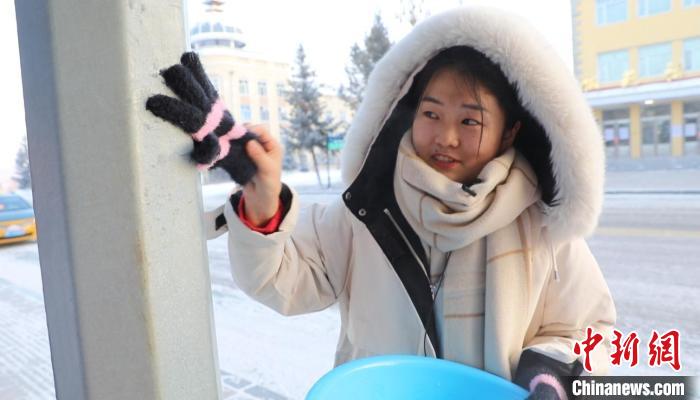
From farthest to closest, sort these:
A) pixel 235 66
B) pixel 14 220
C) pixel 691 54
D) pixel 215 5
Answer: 1. pixel 691 54
2. pixel 14 220
3. pixel 235 66
4. pixel 215 5

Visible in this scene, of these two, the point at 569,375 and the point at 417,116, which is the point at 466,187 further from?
the point at 569,375

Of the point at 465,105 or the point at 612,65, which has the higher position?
the point at 612,65

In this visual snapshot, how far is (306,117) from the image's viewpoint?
45.1 feet

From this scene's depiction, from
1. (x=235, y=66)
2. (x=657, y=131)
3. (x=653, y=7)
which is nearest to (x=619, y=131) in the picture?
(x=657, y=131)

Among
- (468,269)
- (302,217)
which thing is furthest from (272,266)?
(468,269)

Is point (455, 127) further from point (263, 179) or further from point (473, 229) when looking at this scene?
point (263, 179)

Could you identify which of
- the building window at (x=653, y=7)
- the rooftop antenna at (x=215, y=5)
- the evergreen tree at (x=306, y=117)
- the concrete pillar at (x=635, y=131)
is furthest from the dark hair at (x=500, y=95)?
the concrete pillar at (x=635, y=131)

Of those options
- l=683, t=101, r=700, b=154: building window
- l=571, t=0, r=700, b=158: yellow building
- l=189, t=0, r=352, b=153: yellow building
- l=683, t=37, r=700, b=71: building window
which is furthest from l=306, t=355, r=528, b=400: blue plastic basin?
l=683, t=101, r=700, b=154: building window

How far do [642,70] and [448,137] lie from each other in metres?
12.6

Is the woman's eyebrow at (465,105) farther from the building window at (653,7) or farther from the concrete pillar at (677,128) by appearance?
the concrete pillar at (677,128)

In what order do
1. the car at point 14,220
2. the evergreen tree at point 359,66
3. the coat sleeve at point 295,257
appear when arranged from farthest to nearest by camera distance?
the evergreen tree at point 359,66 → the car at point 14,220 → the coat sleeve at point 295,257

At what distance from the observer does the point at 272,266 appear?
0.77 m

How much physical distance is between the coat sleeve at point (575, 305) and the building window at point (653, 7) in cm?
1096

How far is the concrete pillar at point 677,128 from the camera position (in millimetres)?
11163
